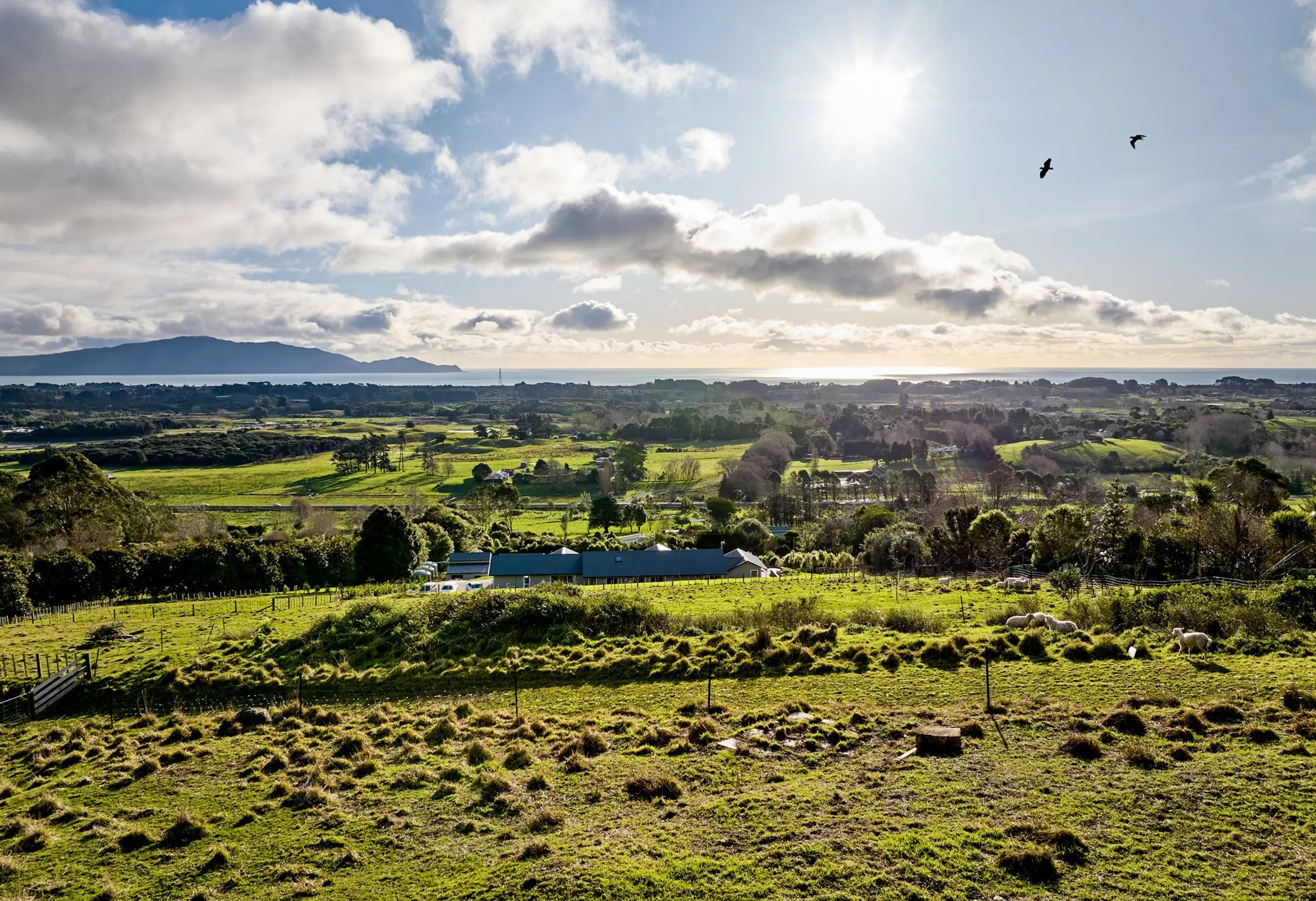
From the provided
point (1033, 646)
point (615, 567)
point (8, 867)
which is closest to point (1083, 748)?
point (1033, 646)

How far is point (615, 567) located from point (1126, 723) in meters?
33.9

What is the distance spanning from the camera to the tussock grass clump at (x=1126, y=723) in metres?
13.4

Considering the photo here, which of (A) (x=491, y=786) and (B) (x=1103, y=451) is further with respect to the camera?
(B) (x=1103, y=451)

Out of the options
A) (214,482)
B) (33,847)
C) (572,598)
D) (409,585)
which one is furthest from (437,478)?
(33,847)

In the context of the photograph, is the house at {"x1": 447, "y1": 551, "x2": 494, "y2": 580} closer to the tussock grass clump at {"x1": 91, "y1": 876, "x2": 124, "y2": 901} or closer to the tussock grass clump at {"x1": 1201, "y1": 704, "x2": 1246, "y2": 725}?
the tussock grass clump at {"x1": 91, "y1": 876, "x2": 124, "y2": 901}

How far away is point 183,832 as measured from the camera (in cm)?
1145

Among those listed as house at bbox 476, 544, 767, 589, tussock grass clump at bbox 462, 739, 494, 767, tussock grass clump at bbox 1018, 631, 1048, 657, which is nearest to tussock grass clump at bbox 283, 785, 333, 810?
tussock grass clump at bbox 462, 739, 494, 767

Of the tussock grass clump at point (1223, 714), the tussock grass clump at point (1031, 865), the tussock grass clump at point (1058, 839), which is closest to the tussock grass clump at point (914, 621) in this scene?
the tussock grass clump at point (1223, 714)

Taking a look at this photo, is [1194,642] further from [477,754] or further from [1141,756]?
[477,754]

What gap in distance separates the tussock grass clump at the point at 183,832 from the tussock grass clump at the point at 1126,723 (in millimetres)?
17294

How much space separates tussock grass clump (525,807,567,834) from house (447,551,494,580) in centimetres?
3600

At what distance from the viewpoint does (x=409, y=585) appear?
40.0 meters

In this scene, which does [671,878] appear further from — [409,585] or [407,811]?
[409,585]

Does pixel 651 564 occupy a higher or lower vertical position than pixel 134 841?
lower
